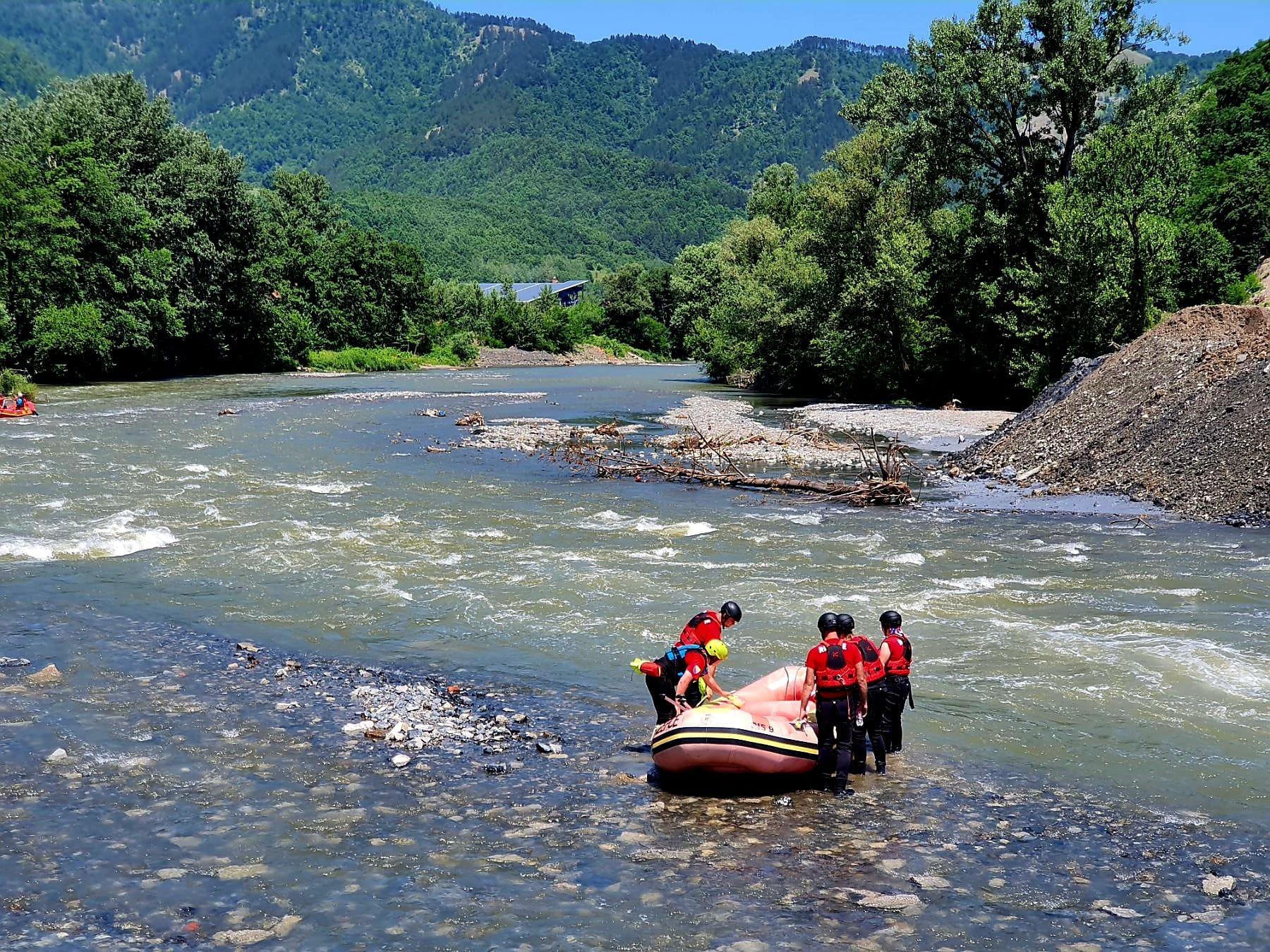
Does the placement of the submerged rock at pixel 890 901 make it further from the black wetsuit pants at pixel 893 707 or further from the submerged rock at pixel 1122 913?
the black wetsuit pants at pixel 893 707

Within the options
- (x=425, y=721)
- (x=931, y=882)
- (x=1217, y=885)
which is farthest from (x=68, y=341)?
(x=1217, y=885)

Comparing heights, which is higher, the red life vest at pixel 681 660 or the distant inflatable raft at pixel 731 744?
the red life vest at pixel 681 660

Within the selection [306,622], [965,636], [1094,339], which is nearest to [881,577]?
[965,636]

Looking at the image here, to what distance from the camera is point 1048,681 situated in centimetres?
1395

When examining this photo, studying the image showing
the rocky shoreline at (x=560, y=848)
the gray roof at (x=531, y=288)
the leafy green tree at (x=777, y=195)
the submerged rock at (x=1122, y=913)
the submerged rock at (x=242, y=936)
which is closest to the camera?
the submerged rock at (x=242, y=936)

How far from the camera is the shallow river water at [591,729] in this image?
8.27 metres

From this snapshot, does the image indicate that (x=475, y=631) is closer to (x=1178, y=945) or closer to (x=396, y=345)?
(x=1178, y=945)

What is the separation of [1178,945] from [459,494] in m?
21.9

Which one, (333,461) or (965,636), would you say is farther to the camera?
(333,461)

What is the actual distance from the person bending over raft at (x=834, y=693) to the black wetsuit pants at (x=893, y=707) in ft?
1.12

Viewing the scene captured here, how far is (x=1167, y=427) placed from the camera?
27.4m

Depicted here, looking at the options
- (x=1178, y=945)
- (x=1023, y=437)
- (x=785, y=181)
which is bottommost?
(x=1178, y=945)

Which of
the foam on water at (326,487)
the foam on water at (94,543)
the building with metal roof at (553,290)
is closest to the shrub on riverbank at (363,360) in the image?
the foam on water at (326,487)

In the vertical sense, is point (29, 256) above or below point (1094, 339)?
above
